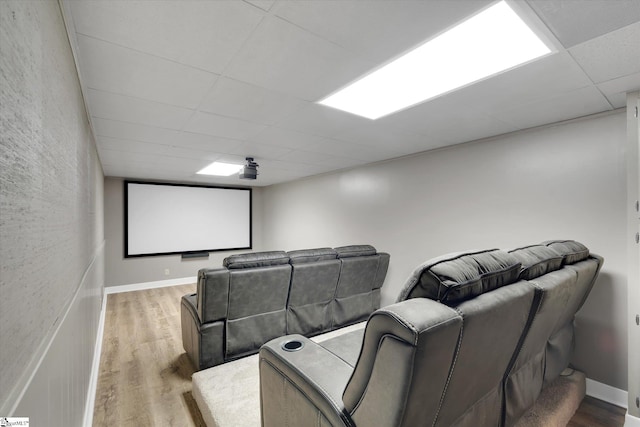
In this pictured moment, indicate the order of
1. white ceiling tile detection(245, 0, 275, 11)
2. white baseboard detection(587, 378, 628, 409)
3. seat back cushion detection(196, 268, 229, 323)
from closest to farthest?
white ceiling tile detection(245, 0, 275, 11)
white baseboard detection(587, 378, 628, 409)
seat back cushion detection(196, 268, 229, 323)

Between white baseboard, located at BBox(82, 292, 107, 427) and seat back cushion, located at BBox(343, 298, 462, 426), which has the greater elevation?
seat back cushion, located at BBox(343, 298, 462, 426)

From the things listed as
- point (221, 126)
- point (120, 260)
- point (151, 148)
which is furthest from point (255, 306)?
point (120, 260)

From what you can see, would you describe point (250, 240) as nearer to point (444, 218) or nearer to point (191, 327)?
point (191, 327)

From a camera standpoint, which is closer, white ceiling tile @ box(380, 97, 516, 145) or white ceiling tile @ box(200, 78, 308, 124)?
white ceiling tile @ box(200, 78, 308, 124)

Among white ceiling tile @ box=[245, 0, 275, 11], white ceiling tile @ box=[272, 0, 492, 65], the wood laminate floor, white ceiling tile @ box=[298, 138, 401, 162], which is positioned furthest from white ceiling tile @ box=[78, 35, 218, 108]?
the wood laminate floor

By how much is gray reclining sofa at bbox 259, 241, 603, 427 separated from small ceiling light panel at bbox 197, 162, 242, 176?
137 inches

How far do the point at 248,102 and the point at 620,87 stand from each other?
2.56 metres

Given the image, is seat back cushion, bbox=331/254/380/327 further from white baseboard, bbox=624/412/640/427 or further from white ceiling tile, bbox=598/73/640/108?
white ceiling tile, bbox=598/73/640/108

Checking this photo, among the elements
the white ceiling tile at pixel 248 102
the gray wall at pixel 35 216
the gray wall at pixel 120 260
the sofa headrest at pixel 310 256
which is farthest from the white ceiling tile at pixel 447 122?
the gray wall at pixel 120 260

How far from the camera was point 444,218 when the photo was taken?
3408mm

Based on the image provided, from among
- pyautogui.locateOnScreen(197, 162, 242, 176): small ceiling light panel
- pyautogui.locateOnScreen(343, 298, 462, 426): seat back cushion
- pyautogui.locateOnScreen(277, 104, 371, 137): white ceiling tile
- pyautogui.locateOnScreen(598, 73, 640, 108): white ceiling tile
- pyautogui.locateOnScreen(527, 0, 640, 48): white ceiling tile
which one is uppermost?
pyautogui.locateOnScreen(277, 104, 371, 137): white ceiling tile

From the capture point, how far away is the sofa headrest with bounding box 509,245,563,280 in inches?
55.2

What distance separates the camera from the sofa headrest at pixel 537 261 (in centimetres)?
140

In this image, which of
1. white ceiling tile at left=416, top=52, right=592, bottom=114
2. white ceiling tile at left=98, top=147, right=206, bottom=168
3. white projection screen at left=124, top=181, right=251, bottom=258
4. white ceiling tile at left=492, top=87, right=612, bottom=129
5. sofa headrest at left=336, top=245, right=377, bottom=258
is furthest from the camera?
white projection screen at left=124, top=181, right=251, bottom=258
